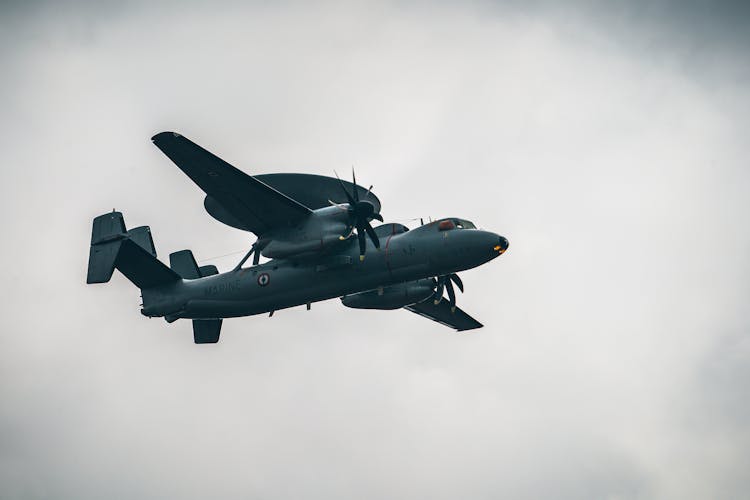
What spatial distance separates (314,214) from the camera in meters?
41.1

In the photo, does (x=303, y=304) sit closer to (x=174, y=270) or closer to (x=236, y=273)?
(x=236, y=273)

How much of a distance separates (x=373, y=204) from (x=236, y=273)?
6.94 m

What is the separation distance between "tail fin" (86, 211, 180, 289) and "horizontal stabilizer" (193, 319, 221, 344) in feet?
10.8

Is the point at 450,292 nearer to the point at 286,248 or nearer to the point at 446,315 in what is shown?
the point at 446,315

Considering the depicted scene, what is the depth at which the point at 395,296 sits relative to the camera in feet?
151

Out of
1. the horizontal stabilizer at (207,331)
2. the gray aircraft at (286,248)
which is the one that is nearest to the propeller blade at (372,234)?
the gray aircraft at (286,248)

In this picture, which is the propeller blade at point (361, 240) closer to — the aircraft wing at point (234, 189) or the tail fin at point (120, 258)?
the aircraft wing at point (234, 189)

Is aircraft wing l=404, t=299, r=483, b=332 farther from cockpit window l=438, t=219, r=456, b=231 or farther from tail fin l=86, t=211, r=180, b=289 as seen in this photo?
tail fin l=86, t=211, r=180, b=289

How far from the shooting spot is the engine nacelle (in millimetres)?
46000

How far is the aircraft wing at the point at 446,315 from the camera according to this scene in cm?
5059

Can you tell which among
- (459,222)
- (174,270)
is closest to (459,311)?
(459,222)

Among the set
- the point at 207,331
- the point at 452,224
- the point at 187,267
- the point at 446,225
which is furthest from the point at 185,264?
the point at 452,224

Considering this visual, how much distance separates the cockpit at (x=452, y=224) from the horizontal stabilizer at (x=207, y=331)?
41.7ft

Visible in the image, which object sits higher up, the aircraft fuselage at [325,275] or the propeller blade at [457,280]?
the propeller blade at [457,280]
